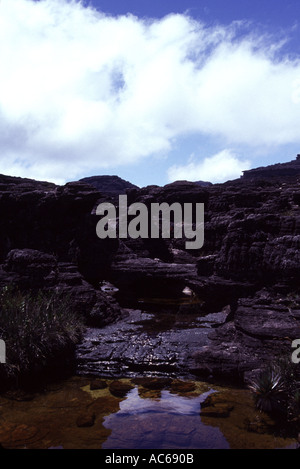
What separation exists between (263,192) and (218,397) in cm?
4035

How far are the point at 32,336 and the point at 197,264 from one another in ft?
51.1

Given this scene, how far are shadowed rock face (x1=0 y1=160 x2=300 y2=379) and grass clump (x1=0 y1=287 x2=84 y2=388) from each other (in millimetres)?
4759

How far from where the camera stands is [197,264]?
26.9 metres

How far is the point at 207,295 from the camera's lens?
24812 mm

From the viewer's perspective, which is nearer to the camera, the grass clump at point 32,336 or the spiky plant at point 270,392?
the spiky plant at point 270,392

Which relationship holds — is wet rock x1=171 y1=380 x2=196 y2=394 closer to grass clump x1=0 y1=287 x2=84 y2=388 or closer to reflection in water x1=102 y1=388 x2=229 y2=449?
reflection in water x1=102 y1=388 x2=229 y2=449

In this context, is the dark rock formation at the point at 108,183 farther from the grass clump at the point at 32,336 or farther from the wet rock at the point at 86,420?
the wet rock at the point at 86,420

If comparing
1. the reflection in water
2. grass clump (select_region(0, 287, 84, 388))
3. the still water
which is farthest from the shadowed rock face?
grass clump (select_region(0, 287, 84, 388))

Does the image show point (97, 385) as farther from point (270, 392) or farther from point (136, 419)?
point (270, 392)

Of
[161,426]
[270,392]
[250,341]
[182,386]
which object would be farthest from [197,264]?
[161,426]

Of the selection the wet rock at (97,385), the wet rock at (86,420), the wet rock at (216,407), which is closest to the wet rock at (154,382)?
the wet rock at (97,385)

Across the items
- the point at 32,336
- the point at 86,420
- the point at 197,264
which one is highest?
the point at 197,264

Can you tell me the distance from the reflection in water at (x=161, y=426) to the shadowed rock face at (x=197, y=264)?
304cm

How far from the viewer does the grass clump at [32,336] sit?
43.0ft
